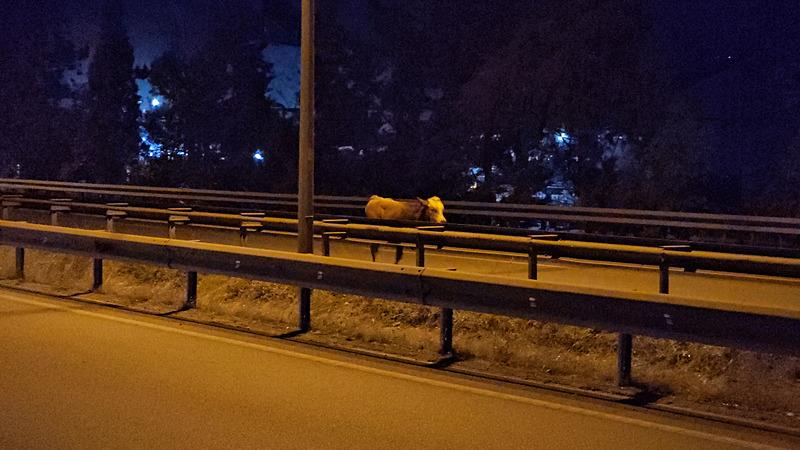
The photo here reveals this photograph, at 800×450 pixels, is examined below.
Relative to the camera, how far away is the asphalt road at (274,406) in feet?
22.7

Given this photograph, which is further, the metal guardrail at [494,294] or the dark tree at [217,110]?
the dark tree at [217,110]

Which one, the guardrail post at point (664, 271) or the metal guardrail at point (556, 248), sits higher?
the metal guardrail at point (556, 248)

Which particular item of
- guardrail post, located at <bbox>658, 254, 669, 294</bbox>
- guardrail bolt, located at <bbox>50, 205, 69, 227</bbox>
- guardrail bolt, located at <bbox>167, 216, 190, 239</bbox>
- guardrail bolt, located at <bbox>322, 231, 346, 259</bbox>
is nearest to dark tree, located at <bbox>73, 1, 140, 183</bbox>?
guardrail bolt, located at <bbox>50, 205, 69, 227</bbox>

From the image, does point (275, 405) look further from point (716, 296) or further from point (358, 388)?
point (716, 296)

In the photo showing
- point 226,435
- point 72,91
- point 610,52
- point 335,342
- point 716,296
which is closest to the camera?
point 226,435

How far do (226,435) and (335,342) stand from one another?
3.66 m

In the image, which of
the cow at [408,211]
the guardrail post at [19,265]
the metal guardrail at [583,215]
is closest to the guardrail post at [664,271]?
the metal guardrail at [583,215]

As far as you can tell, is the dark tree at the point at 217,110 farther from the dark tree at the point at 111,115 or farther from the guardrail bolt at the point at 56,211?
the guardrail bolt at the point at 56,211

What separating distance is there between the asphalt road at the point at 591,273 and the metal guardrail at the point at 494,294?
2.97 meters

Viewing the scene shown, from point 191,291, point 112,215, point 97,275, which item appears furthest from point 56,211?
point 191,291

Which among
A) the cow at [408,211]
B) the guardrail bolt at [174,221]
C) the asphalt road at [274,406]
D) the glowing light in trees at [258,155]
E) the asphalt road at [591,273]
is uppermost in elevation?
the glowing light in trees at [258,155]

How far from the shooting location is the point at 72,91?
64938 mm

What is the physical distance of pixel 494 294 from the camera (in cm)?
900

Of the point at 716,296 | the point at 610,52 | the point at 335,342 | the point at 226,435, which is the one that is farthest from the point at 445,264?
the point at 610,52
